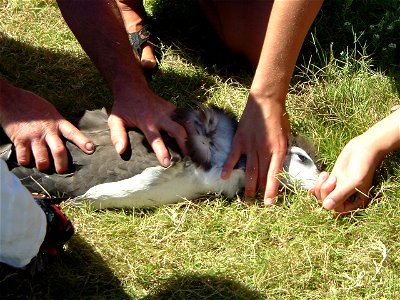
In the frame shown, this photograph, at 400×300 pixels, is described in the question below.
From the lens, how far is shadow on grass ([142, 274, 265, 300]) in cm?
241

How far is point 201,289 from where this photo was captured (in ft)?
7.99

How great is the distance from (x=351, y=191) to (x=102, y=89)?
1398 millimetres

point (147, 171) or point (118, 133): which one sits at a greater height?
point (118, 133)

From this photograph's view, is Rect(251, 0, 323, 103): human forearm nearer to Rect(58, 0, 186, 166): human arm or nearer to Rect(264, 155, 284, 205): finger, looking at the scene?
Rect(264, 155, 284, 205): finger

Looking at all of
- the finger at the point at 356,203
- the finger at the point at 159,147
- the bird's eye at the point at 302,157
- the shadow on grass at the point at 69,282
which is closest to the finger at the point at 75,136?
the finger at the point at 159,147

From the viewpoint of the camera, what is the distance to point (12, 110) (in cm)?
272

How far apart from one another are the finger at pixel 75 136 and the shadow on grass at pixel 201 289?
597 mm

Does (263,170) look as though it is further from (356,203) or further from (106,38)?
(106,38)

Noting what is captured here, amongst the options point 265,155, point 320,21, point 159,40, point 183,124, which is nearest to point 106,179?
point 183,124

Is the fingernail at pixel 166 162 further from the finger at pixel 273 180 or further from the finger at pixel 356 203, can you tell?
the finger at pixel 356 203

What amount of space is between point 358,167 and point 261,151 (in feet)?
1.23

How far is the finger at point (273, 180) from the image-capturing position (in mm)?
2664

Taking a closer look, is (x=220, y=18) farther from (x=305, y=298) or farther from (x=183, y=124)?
(x=305, y=298)

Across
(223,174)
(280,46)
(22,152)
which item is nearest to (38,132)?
(22,152)
